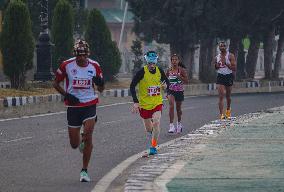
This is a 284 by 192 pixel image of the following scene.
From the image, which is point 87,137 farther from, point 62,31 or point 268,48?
point 268,48

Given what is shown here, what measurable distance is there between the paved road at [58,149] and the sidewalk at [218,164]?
2.44 ft

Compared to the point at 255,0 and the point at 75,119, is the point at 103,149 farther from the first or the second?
the point at 255,0

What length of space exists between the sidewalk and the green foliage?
80.0 feet

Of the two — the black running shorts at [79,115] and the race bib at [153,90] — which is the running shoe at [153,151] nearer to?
the race bib at [153,90]

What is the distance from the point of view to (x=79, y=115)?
45.2ft

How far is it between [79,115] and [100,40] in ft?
105

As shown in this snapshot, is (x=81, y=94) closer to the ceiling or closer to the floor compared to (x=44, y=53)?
closer to the ceiling

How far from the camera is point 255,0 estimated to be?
2163 inches

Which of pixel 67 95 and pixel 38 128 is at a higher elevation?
pixel 67 95

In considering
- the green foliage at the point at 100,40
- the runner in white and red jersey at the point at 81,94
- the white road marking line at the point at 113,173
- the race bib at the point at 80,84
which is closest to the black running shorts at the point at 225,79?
the white road marking line at the point at 113,173

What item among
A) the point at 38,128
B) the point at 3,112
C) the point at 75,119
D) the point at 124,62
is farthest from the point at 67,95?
the point at 124,62

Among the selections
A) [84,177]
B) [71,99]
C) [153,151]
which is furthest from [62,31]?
[84,177]

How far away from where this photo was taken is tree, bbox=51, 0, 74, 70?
4156 cm

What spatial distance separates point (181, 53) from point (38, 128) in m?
30.4
